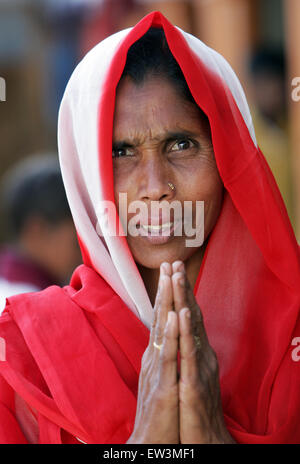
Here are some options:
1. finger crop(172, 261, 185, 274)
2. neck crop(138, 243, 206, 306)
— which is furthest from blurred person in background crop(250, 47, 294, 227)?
finger crop(172, 261, 185, 274)

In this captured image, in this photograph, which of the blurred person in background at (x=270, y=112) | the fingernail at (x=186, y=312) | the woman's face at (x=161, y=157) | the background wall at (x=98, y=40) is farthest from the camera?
the background wall at (x=98, y=40)

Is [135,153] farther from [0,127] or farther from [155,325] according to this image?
[0,127]

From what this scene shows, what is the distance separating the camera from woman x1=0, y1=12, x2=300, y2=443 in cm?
205

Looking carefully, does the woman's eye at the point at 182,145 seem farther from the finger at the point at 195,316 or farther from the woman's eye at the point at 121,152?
the finger at the point at 195,316

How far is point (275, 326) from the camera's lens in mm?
2135

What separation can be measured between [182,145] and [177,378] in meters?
0.71

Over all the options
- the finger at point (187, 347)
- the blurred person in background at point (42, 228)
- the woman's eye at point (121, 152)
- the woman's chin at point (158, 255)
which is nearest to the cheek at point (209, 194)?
the woman's chin at point (158, 255)

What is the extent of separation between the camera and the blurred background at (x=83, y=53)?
5391mm

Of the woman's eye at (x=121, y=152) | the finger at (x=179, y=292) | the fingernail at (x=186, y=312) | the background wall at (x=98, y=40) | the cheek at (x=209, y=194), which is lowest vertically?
the fingernail at (x=186, y=312)

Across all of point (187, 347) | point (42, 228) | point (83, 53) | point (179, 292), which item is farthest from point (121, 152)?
point (83, 53)

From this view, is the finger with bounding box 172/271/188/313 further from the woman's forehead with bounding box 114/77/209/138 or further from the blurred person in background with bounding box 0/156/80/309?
the blurred person in background with bounding box 0/156/80/309

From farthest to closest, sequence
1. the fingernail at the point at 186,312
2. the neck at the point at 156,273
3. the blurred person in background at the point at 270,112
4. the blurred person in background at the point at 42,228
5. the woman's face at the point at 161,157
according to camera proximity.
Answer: the blurred person in background at the point at 270,112 → the blurred person in background at the point at 42,228 → the neck at the point at 156,273 → the woman's face at the point at 161,157 → the fingernail at the point at 186,312

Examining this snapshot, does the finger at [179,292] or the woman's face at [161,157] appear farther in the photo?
the woman's face at [161,157]

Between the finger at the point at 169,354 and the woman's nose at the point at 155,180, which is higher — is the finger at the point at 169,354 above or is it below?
below
